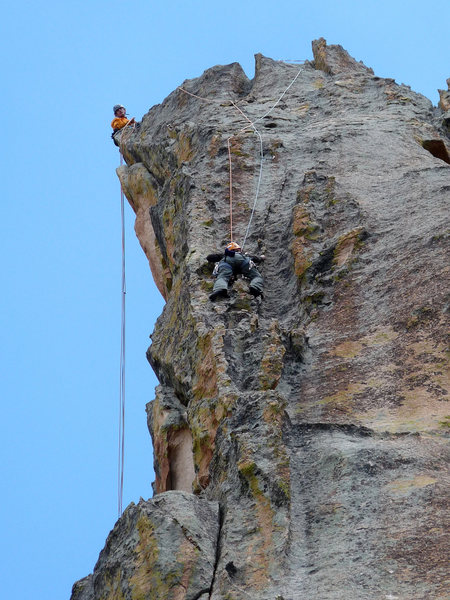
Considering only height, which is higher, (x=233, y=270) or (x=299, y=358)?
(x=233, y=270)

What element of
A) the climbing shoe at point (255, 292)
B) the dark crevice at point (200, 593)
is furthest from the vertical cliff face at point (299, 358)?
the climbing shoe at point (255, 292)

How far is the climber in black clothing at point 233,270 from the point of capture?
13367mm

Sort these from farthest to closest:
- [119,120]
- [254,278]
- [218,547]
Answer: [119,120]
[254,278]
[218,547]

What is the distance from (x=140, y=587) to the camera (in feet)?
28.8

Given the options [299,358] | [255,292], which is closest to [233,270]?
[255,292]

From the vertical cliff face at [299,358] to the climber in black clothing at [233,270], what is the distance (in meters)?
0.18

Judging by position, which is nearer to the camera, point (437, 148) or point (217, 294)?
point (217, 294)

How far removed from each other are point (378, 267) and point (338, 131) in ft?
17.3

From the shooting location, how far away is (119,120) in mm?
22578

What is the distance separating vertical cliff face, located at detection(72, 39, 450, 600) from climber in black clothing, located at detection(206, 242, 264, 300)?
0.18 metres

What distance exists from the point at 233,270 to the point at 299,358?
7.94 ft

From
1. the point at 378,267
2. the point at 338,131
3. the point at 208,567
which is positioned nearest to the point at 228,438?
the point at 208,567

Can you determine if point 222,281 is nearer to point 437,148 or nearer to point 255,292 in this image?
point 255,292

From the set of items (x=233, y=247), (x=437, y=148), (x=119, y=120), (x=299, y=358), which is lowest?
(x=299, y=358)
